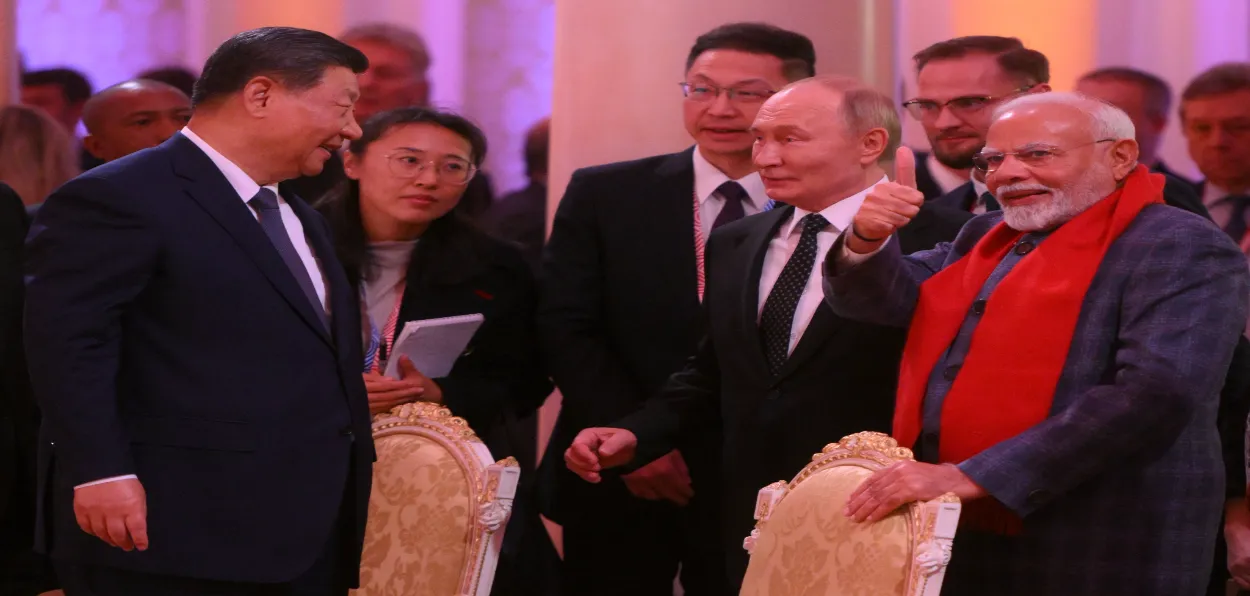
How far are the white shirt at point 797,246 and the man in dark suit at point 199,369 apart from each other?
33.6 inches

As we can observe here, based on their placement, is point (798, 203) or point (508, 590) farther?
point (508, 590)

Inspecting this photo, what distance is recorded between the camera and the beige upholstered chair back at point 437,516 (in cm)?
271

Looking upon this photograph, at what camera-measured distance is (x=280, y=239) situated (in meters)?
2.58

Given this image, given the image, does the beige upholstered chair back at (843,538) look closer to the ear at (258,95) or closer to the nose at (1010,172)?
the nose at (1010,172)

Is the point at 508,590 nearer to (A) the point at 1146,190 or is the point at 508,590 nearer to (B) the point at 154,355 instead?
(B) the point at 154,355

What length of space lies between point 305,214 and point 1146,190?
151 cm

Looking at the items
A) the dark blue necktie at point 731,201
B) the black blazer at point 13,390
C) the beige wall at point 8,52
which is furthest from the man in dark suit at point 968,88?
the beige wall at point 8,52

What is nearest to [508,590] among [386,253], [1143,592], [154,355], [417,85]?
[386,253]

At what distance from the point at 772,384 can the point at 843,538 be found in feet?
1.95

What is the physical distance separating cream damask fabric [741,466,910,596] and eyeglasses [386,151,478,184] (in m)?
1.41

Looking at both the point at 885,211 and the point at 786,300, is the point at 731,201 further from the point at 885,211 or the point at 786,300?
the point at 885,211

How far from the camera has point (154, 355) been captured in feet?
7.81

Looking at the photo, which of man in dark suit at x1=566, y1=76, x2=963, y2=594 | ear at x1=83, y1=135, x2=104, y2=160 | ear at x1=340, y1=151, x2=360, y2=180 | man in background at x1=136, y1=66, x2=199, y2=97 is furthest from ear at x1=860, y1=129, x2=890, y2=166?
man in background at x1=136, y1=66, x2=199, y2=97

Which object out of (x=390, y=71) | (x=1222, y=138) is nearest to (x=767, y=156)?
(x=1222, y=138)
